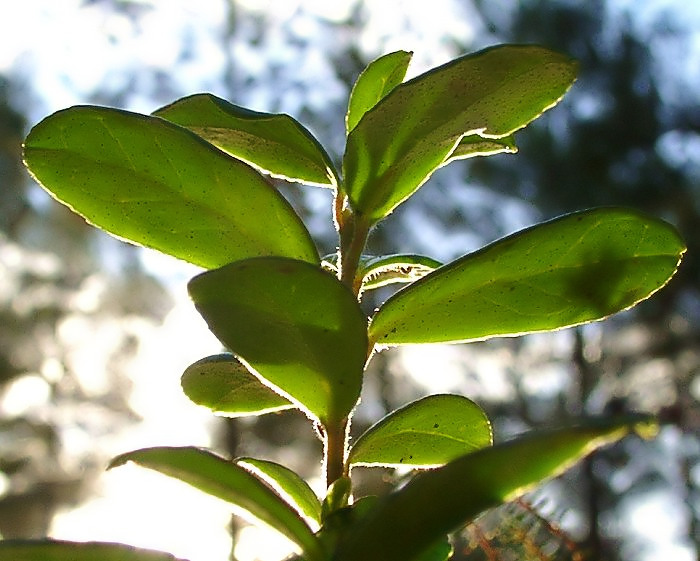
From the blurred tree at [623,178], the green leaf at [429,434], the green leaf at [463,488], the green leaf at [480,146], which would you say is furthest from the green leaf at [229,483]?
the blurred tree at [623,178]

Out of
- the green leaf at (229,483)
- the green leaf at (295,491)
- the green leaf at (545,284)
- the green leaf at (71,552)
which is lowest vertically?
the green leaf at (71,552)

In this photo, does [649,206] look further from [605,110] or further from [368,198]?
[368,198]

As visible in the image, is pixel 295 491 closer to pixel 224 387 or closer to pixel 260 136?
pixel 224 387

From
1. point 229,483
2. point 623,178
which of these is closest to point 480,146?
point 229,483

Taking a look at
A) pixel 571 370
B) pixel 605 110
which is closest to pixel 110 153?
pixel 571 370

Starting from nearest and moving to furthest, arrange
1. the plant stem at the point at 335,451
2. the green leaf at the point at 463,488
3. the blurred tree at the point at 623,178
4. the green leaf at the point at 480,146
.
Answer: the green leaf at the point at 463,488
the plant stem at the point at 335,451
the green leaf at the point at 480,146
the blurred tree at the point at 623,178

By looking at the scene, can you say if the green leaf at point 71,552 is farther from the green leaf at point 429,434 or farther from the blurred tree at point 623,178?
the blurred tree at point 623,178
